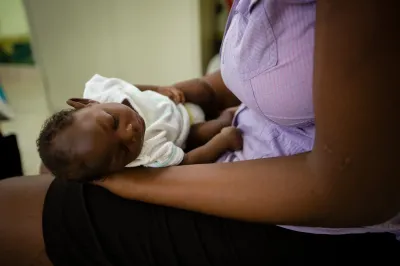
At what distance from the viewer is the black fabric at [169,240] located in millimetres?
656

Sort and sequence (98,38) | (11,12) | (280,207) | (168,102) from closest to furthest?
(280,207), (168,102), (98,38), (11,12)

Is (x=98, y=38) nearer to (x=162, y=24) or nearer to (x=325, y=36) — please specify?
(x=162, y=24)

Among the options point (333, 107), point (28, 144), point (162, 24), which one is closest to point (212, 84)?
point (333, 107)

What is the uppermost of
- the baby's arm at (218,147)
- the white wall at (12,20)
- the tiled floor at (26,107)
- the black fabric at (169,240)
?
the white wall at (12,20)

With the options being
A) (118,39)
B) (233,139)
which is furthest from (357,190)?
(118,39)

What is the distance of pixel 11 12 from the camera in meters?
2.67

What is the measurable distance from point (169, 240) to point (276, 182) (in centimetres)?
26

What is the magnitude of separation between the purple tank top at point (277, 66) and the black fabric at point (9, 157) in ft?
2.32

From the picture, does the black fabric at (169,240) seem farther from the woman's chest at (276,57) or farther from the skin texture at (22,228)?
the woman's chest at (276,57)

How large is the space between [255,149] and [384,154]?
32 centimetres

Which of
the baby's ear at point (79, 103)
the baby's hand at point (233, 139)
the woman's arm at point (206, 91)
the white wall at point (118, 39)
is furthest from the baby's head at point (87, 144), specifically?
the white wall at point (118, 39)

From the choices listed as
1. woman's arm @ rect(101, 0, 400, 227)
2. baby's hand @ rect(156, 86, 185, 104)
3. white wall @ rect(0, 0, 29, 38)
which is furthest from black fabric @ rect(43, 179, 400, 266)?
white wall @ rect(0, 0, 29, 38)

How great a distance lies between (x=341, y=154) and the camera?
46cm

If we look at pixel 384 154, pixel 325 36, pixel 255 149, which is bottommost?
pixel 255 149
